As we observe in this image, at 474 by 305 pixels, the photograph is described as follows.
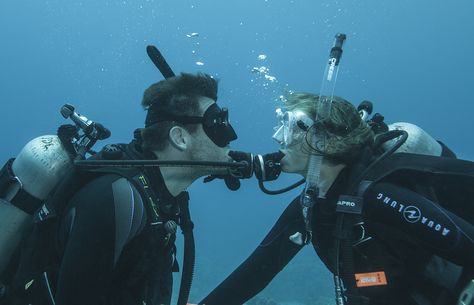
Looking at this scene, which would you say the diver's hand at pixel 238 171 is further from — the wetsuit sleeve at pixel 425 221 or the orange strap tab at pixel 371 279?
the orange strap tab at pixel 371 279

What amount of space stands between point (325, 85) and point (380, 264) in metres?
1.58

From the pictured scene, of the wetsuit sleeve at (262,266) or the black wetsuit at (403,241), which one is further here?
the wetsuit sleeve at (262,266)

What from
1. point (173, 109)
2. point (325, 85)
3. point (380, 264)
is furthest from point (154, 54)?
point (380, 264)

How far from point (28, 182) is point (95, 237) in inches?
50.8

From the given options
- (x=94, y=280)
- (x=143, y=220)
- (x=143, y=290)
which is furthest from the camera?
(x=143, y=290)

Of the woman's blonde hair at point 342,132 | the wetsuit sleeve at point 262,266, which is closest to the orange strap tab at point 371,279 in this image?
the woman's blonde hair at point 342,132

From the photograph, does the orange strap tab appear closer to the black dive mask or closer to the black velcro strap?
the black dive mask

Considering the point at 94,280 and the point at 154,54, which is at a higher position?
the point at 154,54

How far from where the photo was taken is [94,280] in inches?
93.6

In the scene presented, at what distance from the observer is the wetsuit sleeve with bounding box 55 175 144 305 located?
234 cm

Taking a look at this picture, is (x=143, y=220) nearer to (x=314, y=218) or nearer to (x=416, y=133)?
(x=314, y=218)

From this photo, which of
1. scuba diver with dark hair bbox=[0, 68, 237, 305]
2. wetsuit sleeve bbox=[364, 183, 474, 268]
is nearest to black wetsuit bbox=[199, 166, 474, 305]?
wetsuit sleeve bbox=[364, 183, 474, 268]

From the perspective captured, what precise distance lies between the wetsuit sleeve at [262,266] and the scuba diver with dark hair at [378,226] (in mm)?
321

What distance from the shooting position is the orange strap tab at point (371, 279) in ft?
9.29
